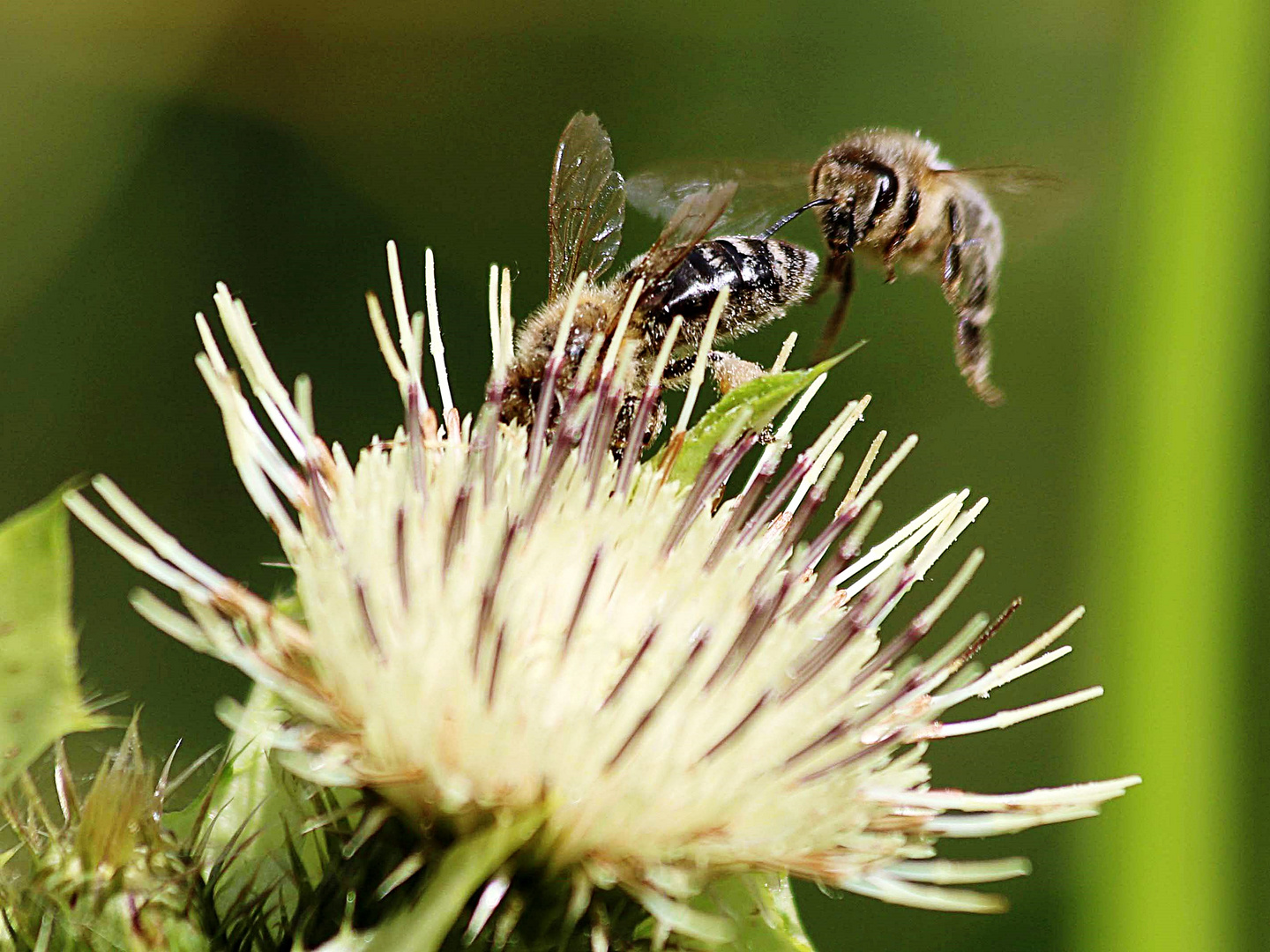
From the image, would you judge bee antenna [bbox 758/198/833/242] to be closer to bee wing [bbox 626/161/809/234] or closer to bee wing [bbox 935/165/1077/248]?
bee wing [bbox 626/161/809/234]

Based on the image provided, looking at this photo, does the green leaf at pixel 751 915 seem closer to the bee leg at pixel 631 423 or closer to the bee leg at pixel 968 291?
the bee leg at pixel 631 423

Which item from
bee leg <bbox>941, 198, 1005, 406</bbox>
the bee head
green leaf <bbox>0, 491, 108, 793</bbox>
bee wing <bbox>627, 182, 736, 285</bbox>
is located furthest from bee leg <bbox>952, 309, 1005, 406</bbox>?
green leaf <bbox>0, 491, 108, 793</bbox>

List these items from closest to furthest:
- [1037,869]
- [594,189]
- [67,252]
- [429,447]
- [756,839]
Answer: [756,839], [429,447], [594,189], [67,252], [1037,869]

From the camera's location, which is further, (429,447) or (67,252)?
(67,252)

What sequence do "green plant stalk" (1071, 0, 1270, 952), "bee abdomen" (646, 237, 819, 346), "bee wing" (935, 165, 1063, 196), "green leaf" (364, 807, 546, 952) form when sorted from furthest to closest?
"green plant stalk" (1071, 0, 1270, 952) → "bee wing" (935, 165, 1063, 196) → "bee abdomen" (646, 237, 819, 346) → "green leaf" (364, 807, 546, 952)

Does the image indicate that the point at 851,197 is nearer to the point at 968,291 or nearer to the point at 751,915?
the point at 968,291

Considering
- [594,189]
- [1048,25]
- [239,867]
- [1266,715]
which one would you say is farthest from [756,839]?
[1048,25]

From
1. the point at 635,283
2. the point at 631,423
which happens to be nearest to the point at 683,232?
the point at 635,283

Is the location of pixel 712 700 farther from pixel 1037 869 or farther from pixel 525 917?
pixel 1037 869
